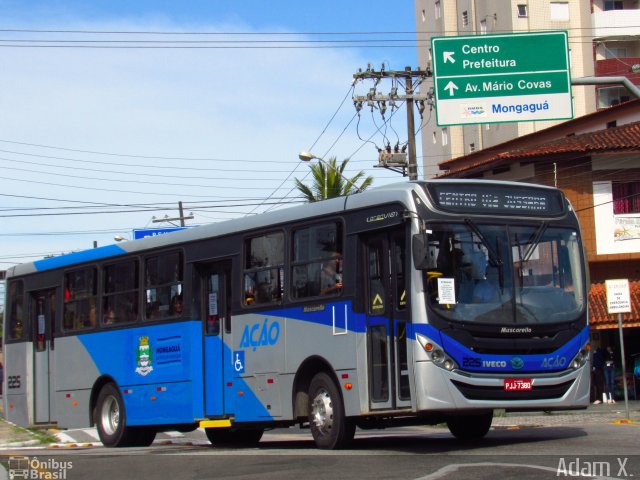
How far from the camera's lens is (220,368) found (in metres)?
16.8

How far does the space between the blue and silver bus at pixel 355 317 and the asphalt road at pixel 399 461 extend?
550 millimetres

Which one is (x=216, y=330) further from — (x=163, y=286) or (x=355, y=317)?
(x=355, y=317)

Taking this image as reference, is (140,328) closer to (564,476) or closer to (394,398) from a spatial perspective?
(394,398)

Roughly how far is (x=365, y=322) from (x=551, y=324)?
2275 mm

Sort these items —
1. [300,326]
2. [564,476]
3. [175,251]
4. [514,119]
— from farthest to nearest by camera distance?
1. [514,119]
2. [175,251]
3. [300,326]
4. [564,476]

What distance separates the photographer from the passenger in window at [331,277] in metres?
14.4

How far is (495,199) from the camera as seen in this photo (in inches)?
548

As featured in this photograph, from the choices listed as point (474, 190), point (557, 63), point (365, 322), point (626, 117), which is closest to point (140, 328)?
point (365, 322)

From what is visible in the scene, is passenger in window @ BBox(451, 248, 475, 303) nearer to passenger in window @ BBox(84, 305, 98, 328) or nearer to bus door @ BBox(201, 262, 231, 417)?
bus door @ BBox(201, 262, 231, 417)

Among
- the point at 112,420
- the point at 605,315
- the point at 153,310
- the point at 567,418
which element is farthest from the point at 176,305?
the point at 605,315

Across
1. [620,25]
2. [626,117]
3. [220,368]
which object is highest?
[620,25]

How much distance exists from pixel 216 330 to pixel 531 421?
9.25 meters

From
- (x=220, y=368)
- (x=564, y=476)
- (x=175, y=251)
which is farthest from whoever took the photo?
(x=175, y=251)

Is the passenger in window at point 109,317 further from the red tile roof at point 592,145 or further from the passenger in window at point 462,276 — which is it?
the red tile roof at point 592,145
